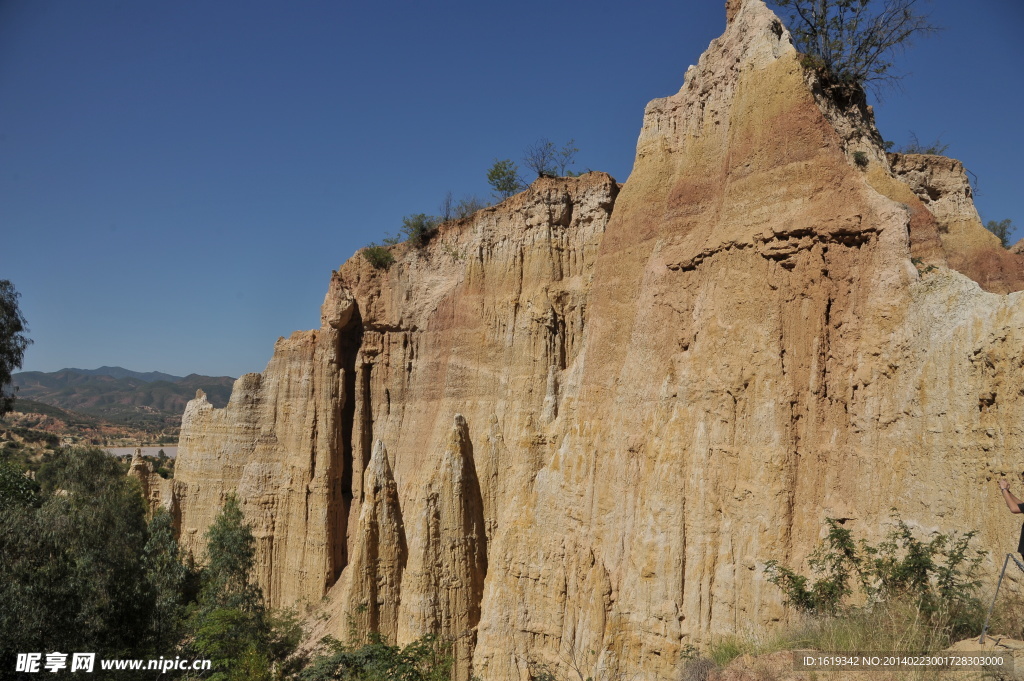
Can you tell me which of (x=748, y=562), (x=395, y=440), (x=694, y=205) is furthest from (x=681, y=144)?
(x=395, y=440)

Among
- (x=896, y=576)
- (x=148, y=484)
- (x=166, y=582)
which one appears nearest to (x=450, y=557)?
(x=166, y=582)

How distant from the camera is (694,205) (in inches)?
493

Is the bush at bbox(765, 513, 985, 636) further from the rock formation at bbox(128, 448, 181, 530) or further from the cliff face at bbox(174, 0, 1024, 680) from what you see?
the rock formation at bbox(128, 448, 181, 530)

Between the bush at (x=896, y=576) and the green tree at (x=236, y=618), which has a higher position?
the bush at (x=896, y=576)

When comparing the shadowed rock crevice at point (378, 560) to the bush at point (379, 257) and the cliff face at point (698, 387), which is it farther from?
the bush at point (379, 257)

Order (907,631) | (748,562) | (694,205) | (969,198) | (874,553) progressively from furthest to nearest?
(969,198), (694,205), (748,562), (874,553), (907,631)

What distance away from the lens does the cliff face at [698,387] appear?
8.65 metres

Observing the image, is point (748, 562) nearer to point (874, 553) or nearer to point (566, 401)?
point (874, 553)

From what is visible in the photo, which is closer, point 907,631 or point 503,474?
point 907,631

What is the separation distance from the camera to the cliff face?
28.4ft

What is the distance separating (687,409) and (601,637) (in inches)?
175

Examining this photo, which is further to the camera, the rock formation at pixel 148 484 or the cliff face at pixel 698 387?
the rock formation at pixel 148 484

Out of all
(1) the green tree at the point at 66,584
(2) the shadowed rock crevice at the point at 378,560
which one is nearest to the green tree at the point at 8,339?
(1) the green tree at the point at 66,584

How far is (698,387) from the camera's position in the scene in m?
10.8
